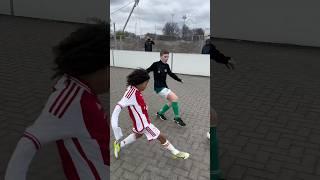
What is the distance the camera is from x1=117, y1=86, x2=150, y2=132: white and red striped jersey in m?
3.36

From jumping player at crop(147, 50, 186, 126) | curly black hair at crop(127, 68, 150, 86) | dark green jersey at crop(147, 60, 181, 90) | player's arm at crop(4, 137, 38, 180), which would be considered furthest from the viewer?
dark green jersey at crop(147, 60, 181, 90)

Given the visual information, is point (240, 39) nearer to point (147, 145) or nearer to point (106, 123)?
point (147, 145)

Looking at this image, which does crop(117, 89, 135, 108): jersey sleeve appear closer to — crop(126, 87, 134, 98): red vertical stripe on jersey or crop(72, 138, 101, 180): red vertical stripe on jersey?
crop(126, 87, 134, 98): red vertical stripe on jersey

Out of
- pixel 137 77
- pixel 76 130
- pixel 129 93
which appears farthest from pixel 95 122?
pixel 129 93

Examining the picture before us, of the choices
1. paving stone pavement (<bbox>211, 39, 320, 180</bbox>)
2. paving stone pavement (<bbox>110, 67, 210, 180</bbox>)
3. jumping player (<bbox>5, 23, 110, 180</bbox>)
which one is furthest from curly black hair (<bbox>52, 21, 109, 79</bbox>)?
paving stone pavement (<bbox>211, 39, 320, 180</bbox>)

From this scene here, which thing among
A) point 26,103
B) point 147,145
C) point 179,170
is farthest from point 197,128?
point 26,103

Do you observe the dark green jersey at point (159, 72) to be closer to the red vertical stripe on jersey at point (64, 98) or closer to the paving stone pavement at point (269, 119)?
the paving stone pavement at point (269, 119)

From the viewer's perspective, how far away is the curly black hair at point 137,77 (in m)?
2.99

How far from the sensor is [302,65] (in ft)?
34.0

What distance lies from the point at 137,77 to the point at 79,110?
1.71 meters

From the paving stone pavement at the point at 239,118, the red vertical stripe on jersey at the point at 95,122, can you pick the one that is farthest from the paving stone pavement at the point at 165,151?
the red vertical stripe on jersey at the point at 95,122

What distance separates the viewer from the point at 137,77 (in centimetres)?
304

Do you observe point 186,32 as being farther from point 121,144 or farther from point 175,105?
point 175,105

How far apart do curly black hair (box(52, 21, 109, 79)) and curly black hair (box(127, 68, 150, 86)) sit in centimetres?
154
